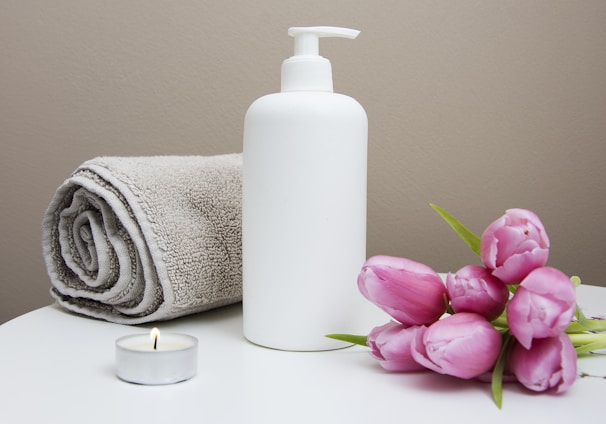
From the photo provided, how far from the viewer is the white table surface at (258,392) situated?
0.38 metres

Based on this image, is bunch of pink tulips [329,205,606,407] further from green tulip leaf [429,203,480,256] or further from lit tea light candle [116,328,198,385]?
lit tea light candle [116,328,198,385]

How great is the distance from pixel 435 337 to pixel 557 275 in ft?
0.27

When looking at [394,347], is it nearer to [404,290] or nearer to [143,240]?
[404,290]

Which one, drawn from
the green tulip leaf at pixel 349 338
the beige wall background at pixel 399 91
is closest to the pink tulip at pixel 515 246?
the green tulip leaf at pixel 349 338

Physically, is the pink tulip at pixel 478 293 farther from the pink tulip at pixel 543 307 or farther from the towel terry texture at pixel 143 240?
the towel terry texture at pixel 143 240

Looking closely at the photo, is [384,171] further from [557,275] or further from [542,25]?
[557,275]

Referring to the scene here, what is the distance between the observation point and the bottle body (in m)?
0.49

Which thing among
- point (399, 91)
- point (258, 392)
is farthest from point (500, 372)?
point (399, 91)

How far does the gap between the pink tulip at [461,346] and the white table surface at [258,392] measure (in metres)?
0.02

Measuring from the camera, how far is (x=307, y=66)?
512 mm

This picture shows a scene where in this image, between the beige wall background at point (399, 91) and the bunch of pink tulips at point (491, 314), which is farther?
the beige wall background at point (399, 91)

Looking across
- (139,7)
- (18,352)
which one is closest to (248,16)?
(139,7)

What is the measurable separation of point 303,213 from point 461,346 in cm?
16

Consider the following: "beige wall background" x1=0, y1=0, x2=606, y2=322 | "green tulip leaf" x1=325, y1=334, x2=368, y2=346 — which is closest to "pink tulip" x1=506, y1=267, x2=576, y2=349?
"green tulip leaf" x1=325, y1=334, x2=368, y2=346
